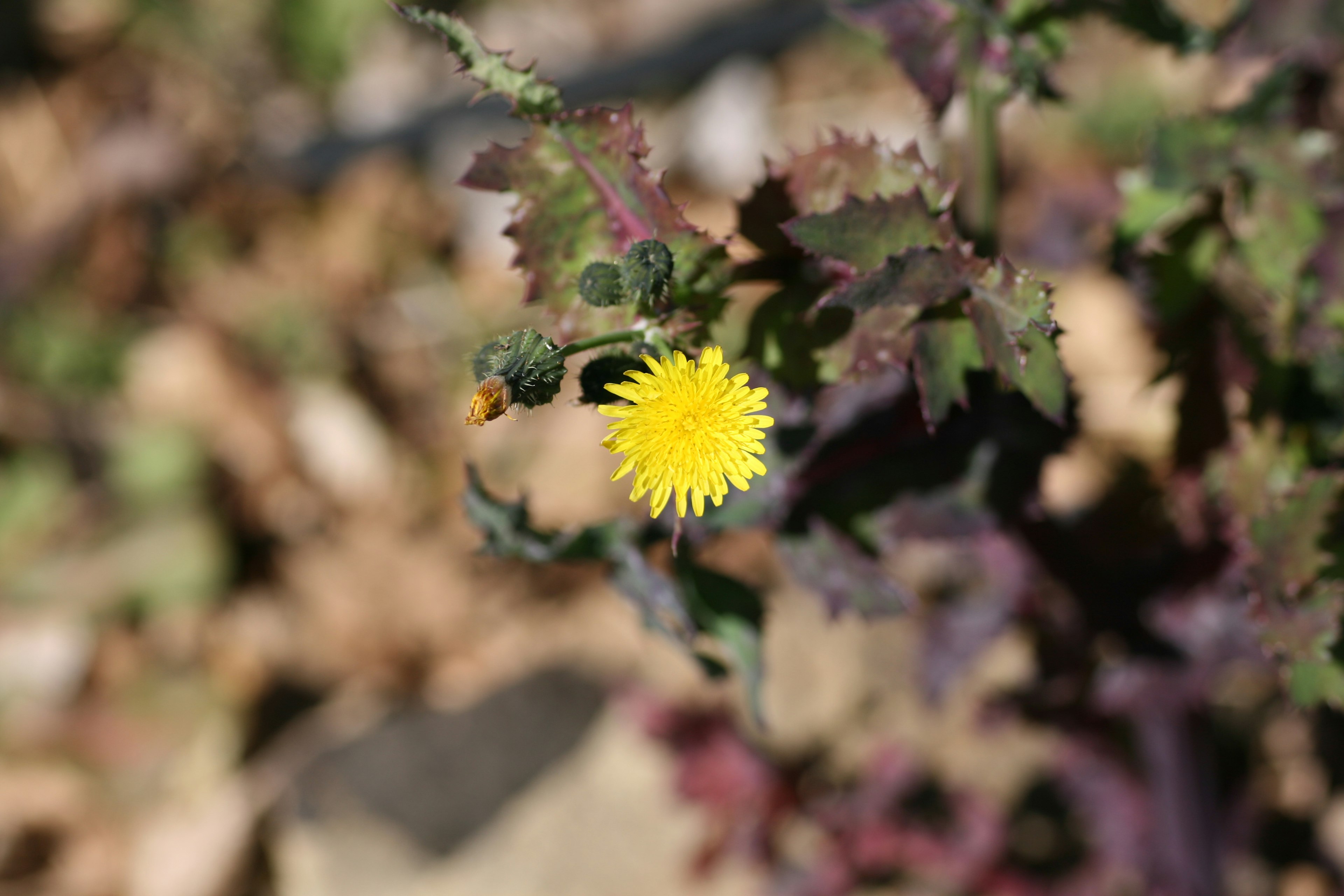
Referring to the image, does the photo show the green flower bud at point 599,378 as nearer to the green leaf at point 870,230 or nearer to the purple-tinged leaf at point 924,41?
the green leaf at point 870,230

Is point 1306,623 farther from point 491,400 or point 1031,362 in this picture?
point 491,400

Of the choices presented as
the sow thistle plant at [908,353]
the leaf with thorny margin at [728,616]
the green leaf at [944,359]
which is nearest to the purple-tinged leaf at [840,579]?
the sow thistle plant at [908,353]

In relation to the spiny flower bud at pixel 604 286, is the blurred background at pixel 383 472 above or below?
below

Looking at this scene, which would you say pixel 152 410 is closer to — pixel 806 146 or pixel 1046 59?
pixel 806 146

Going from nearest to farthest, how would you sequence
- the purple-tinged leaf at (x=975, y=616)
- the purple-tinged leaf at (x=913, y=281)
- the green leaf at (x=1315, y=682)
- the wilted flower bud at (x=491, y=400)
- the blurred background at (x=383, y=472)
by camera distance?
the wilted flower bud at (x=491, y=400) < the purple-tinged leaf at (x=913, y=281) < the green leaf at (x=1315, y=682) < the purple-tinged leaf at (x=975, y=616) < the blurred background at (x=383, y=472)

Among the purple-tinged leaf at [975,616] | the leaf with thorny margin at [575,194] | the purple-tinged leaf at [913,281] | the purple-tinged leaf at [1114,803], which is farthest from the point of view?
the purple-tinged leaf at [1114,803]

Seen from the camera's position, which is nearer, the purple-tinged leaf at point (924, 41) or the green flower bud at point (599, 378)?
the green flower bud at point (599, 378)

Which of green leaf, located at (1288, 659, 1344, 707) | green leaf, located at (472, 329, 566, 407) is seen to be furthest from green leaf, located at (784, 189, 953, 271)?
green leaf, located at (1288, 659, 1344, 707)
